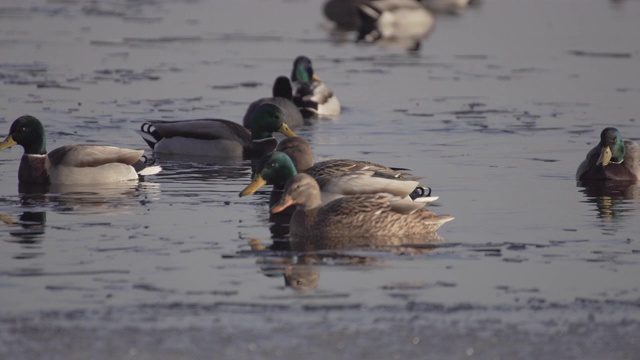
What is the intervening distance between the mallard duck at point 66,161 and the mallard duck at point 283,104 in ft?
12.9

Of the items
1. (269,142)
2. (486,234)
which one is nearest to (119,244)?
(486,234)

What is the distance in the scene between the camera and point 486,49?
27312 millimetres

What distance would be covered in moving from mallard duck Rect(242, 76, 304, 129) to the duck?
0.26 m

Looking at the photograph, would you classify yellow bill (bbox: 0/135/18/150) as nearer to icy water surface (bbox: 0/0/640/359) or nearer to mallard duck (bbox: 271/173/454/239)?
icy water surface (bbox: 0/0/640/359)

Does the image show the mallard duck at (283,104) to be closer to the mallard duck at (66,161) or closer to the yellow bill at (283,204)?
the mallard duck at (66,161)

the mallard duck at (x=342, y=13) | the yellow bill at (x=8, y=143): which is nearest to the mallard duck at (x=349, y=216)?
the yellow bill at (x=8, y=143)

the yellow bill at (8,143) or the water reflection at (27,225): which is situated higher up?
the yellow bill at (8,143)

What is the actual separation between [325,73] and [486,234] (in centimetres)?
1337

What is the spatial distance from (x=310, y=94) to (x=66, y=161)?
6.90 meters

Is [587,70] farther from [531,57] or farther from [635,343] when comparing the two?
[635,343]

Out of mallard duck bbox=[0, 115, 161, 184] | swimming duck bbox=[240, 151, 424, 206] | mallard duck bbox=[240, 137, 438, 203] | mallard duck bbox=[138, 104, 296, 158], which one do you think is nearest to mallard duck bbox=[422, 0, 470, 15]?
mallard duck bbox=[138, 104, 296, 158]

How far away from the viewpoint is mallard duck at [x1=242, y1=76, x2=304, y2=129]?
18.0 metres

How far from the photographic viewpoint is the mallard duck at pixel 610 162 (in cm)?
1412

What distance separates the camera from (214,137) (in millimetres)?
16422
